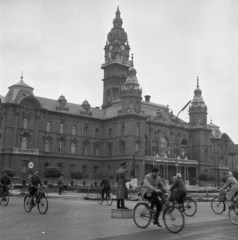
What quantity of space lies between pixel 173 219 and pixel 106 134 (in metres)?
64.0

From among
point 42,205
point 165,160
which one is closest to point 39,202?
point 42,205

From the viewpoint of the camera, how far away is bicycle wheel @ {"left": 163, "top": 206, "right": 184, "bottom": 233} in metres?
11.8

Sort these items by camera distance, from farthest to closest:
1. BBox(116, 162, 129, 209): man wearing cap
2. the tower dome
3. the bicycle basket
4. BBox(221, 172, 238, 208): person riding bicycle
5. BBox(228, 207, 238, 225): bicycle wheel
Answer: the tower dome
the bicycle basket
BBox(221, 172, 238, 208): person riding bicycle
BBox(116, 162, 129, 209): man wearing cap
BBox(228, 207, 238, 225): bicycle wheel

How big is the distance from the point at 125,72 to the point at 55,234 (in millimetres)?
83530

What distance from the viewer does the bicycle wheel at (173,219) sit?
11797 mm

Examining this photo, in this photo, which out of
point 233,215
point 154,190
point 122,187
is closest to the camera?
point 154,190

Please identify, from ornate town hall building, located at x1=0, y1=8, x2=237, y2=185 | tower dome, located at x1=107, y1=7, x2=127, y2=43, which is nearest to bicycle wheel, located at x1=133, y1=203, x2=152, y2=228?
ornate town hall building, located at x1=0, y1=8, x2=237, y2=185

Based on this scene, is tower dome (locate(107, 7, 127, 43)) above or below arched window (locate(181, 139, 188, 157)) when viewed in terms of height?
above

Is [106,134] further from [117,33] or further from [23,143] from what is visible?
[117,33]

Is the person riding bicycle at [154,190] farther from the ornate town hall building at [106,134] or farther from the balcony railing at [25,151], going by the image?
the balcony railing at [25,151]

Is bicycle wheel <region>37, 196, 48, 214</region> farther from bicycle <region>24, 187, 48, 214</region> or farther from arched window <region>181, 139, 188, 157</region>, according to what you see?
arched window <region>181, 139, 188, 157</region>

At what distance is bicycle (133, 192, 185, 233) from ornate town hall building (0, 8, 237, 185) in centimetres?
4204

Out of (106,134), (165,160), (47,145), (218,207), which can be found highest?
(106,134)

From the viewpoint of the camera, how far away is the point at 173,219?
1198cm
